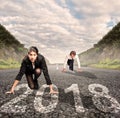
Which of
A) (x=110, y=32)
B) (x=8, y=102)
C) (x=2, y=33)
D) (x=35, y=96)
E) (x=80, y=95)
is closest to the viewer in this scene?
(x=8, y=102)

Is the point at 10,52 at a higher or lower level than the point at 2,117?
higher

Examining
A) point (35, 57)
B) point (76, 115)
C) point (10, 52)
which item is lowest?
point (76, 115)

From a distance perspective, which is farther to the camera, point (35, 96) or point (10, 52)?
point (10, 52)

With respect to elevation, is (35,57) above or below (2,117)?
above

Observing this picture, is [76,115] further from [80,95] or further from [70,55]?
[70,55]

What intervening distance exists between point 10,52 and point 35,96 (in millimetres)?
61151

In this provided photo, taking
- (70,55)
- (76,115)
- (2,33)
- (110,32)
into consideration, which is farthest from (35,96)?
(110,32)

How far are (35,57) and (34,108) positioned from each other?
5.87 feet

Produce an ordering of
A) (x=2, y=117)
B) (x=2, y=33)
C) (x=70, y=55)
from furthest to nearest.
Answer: (x=2, y=33) → (x=70, y=55) → (x=2, y=117)

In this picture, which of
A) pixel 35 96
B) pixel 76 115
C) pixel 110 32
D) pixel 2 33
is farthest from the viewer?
pixel 110 32

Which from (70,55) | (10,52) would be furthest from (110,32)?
(70,55)

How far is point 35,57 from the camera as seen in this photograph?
8.04 m

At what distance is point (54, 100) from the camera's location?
8164 millimetres

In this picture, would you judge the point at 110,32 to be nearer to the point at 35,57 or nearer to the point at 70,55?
the point at 70,55
